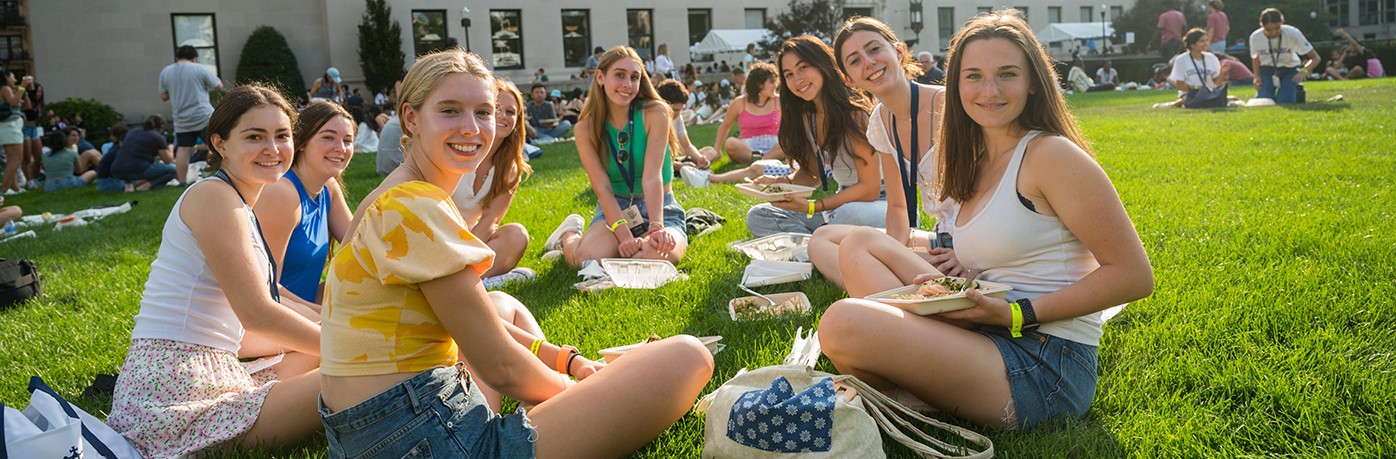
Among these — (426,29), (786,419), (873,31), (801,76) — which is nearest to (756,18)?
(426,29)

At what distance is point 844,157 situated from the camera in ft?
20.6

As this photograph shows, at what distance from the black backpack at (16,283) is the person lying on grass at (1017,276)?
17.9 feet

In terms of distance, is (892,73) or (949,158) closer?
(949,158)

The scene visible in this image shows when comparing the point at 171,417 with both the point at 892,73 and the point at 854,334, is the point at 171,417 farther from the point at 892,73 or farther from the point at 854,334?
the point at 892,73

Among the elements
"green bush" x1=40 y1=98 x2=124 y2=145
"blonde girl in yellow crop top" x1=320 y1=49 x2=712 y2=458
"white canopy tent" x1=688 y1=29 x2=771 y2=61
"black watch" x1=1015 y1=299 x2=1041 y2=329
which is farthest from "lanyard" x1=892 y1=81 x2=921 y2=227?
"white canopy tent" x1=688 y1=29 x2=771 y2=61

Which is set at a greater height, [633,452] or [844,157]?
[844,157]

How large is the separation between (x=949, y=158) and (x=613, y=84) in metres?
3.24

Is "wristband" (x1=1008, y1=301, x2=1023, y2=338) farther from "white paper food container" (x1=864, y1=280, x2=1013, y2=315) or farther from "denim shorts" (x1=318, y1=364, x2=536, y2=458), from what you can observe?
"denim shorts" (x1=318, y1=364, x2=536, y2=458)

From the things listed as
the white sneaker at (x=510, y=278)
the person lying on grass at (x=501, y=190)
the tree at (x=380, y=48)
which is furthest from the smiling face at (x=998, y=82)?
the tree at (x=380, y=48)

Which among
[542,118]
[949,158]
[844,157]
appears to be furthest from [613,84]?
[542,118]

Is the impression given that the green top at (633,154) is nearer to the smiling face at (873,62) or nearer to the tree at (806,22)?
the smiling face at (873,62)

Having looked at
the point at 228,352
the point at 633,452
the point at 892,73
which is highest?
the point at 892,73

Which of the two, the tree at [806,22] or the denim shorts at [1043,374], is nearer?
the denim shorts at [1043,374]

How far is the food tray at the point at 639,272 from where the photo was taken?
17.8ft
